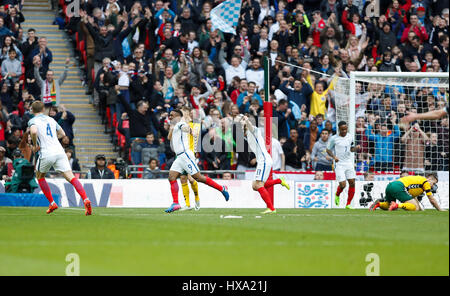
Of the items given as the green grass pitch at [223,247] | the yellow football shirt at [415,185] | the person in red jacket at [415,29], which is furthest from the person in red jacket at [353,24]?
the green grass pitch at [223,247]

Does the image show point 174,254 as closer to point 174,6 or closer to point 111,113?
point 111,113

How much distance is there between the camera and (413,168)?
79.9 feet

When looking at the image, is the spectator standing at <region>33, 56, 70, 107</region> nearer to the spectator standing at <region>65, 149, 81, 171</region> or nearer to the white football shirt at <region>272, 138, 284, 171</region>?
the spectator standing at <region>65, 149, 81, 171</region>

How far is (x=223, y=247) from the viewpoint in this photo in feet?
31.4

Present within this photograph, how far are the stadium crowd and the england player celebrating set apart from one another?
1.91 m

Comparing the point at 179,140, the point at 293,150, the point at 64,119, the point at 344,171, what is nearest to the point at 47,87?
the point at 64,119

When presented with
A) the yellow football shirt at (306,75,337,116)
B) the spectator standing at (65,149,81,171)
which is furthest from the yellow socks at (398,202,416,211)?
the spectator standing at (65,149,81,171)

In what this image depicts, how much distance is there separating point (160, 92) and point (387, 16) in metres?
9.75

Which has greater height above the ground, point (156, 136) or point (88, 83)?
point (88, 83)

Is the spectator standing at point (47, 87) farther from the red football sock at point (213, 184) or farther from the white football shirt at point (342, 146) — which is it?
the white football shirt at point (342, 146)

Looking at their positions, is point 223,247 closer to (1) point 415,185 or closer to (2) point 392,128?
(1) point 415,185

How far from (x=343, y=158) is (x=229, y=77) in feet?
18.3
